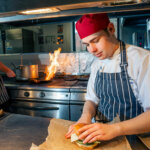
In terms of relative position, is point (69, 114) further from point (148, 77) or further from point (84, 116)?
point (148, 77)

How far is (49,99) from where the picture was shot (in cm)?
229

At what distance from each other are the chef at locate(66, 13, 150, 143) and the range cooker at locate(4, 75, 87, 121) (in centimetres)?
87

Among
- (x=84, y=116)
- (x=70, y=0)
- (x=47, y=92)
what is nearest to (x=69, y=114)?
(x=47, y=92)

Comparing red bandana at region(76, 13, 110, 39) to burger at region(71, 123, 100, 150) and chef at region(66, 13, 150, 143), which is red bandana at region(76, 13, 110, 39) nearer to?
chef at region(66, 13, 150, 143)

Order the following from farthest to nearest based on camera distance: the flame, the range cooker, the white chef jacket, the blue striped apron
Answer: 1. the flame
2. the range cooker
3. the blue striped apron
4. the white chef jacket

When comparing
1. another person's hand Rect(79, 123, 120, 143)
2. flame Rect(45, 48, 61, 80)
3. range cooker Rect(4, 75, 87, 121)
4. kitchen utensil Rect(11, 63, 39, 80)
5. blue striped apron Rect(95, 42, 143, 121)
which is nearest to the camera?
another person's hand Rect(79, 123, 120, 143)

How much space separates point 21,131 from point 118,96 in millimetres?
684

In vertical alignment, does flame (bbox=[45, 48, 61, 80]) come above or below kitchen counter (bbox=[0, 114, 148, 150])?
above

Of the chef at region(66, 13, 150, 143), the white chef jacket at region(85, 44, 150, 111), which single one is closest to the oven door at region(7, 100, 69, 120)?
the chef at region(66, 13, 150, 143)

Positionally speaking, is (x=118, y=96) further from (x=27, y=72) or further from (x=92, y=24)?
(x=27, y=72)

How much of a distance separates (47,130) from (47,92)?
1.25m

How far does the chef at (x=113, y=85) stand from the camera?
0.88 meters

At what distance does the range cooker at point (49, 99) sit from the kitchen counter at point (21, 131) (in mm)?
986

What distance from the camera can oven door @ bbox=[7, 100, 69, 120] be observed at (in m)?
2.23
